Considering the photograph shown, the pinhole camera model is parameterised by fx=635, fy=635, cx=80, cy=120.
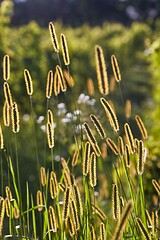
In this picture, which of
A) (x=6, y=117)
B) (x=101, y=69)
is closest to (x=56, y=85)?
(x=6, y=117)

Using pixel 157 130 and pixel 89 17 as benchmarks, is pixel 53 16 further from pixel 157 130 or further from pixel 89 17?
pixel 157 130

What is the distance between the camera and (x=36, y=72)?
12758 mm

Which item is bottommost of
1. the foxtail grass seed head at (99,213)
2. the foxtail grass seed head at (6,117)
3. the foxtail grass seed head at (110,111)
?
the foxtail grass seed head at (99,213)

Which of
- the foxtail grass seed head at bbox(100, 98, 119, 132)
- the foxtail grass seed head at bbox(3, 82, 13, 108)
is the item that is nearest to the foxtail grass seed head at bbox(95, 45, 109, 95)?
the foxtail grass seed head at bbox(100, 98, 119, 132)

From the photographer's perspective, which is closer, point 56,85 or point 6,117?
point 6,117

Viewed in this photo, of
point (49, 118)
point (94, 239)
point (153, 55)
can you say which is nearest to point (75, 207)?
point (94, 239)

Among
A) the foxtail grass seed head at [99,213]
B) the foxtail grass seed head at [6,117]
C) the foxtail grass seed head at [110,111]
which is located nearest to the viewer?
the foxtail grass seed head at [110,111]

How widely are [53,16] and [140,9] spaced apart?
638 cm

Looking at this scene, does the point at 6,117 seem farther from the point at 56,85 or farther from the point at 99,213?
the point at 99,213

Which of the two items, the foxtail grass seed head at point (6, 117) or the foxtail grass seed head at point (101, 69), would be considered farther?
the foxtail grass seed head at point (6, 117)

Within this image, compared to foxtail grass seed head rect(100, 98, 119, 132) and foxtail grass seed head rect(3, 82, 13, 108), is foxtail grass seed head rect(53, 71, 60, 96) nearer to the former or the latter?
foxtail grass seed head rect(3, 82, 13, 108)

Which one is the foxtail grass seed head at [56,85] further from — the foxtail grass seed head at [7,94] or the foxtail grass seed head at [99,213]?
the foxtail grass seed head at [99,213]

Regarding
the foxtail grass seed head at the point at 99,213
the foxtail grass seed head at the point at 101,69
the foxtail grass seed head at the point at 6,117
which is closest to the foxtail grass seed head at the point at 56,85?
the foxtail grass seed head at the point at 6,117

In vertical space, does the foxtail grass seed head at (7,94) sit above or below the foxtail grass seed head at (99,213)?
above
